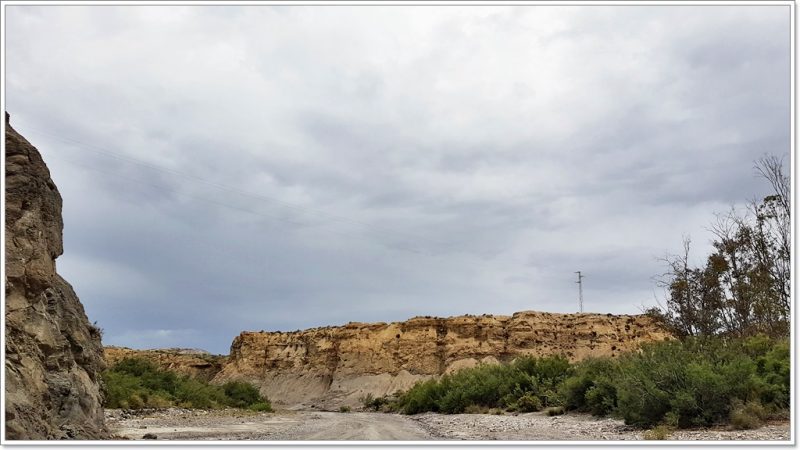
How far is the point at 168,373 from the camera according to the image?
3166 cm

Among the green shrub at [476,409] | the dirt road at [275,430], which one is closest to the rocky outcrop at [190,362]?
the green shrub at [476,409]

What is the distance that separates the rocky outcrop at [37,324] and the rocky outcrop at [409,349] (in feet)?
133

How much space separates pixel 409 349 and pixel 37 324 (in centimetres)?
4691

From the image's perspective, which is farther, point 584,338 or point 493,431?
point 584,338

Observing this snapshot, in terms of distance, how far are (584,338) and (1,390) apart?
4949 centimetres

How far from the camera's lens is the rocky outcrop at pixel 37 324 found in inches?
310

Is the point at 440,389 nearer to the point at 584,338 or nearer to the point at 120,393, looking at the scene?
the point at 120,393

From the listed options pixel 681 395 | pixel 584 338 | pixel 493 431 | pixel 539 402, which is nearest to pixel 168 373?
pixel 539 402

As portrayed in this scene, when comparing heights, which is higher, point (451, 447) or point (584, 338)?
point (584, 338)

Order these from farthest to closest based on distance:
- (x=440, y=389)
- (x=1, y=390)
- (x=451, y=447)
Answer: (x=440, y=389), (x=451, y=447), (x=1, y=390)

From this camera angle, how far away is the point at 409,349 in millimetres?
54906

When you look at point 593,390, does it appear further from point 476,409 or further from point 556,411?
point 476,409

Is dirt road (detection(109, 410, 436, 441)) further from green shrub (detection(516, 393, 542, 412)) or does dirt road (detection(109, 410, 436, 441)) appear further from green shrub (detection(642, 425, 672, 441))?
green shrub (detection(516, 393, 542, 412))

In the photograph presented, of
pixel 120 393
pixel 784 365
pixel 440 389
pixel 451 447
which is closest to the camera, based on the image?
pixel 451 447
